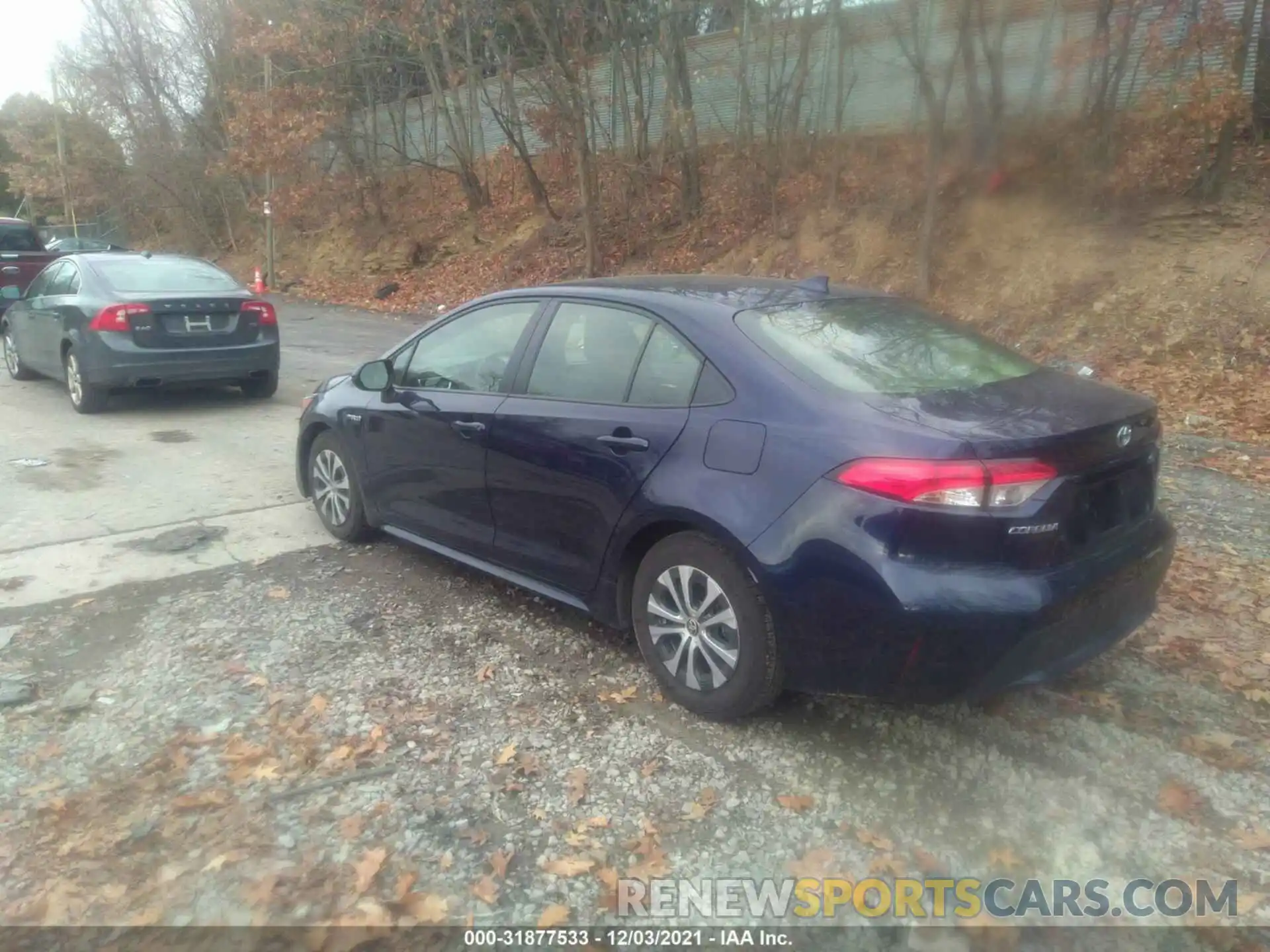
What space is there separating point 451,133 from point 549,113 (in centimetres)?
596

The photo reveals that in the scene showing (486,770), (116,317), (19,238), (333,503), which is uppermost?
(19,238)

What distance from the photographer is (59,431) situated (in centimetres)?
910

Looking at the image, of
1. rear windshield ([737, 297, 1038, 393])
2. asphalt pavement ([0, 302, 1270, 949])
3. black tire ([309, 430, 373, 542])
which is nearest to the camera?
asphalt pavement ([0, 302, 1270, 949])

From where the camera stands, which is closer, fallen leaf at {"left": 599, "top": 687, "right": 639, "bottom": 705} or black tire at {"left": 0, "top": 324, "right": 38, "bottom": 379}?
fallen leaf at {"left": 599, "top": 687, "right": 639, "bottom": 705}

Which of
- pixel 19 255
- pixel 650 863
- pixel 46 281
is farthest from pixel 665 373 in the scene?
pixel 19 255

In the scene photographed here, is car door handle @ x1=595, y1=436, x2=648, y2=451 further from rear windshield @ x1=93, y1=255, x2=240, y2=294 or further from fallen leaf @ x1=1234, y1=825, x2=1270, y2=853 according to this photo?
rear windshield @ x1=93, y1=255, x2=240, y2=294

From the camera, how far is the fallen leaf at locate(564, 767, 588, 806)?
3.43 metres

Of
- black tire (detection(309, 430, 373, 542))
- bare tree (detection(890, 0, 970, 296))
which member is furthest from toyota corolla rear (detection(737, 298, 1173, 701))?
bare tree (detection(890, 0, 970, 296))

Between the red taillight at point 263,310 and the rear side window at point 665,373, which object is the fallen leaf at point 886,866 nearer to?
the rear side window at point 665,373

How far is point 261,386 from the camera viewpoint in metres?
10.5

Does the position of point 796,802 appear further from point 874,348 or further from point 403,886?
point 874,348

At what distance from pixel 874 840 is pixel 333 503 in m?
3.88

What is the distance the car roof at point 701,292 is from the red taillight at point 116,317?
5884 mm

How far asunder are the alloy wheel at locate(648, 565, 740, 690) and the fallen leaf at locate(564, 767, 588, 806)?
1.86 ft
